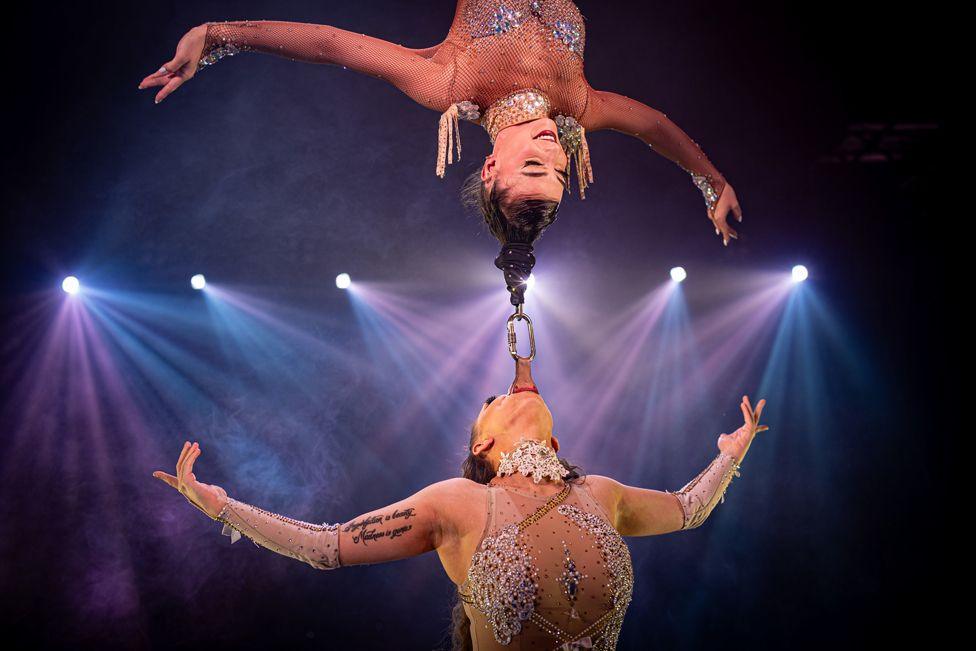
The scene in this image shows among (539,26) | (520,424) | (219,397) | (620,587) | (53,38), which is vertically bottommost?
(620,587)

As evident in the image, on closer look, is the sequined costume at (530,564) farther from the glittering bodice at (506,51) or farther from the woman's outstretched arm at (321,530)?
the glittering bodice at (506,51)

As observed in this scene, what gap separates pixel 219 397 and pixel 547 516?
263cm

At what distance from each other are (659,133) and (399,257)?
2183 mm

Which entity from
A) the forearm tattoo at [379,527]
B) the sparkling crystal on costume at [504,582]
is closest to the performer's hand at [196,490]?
the forearm tattoo at [379,527]

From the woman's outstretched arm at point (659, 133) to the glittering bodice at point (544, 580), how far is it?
4.08ft

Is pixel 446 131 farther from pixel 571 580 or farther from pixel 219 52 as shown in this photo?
pixel 571 580

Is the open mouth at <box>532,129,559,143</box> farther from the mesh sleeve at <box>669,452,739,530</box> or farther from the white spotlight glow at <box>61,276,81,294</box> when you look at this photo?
the white spotlight glow at <box>61,276,81,294</box>

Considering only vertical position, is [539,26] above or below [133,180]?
below

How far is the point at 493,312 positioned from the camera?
452 centimetres

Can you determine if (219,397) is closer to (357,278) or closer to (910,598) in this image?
(357,278)

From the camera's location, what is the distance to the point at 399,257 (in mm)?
4406

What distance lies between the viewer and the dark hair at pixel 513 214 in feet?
6.77

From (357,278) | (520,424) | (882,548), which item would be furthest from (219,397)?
(882,548)

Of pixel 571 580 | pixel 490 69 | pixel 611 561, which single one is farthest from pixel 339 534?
pixel 490 69
